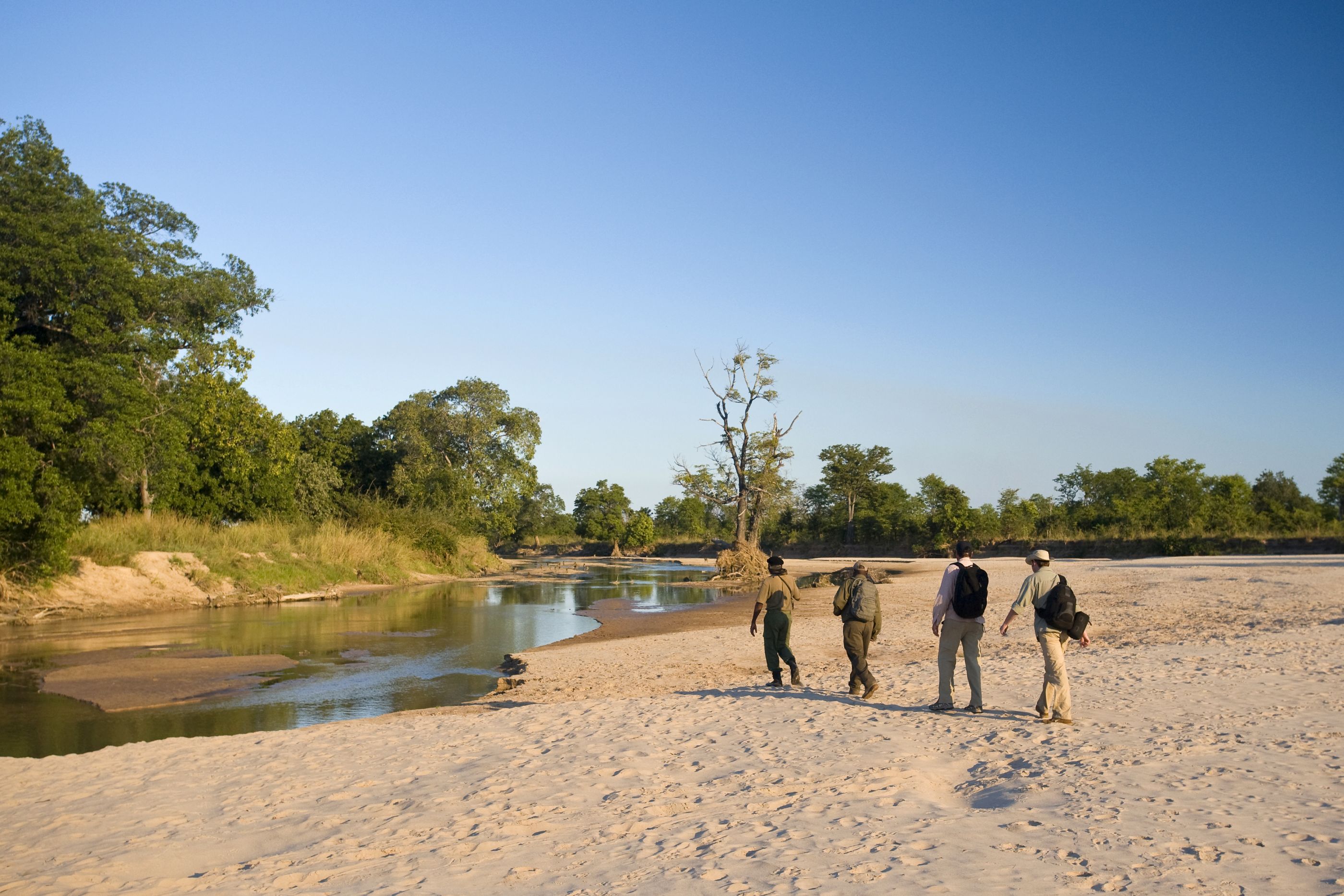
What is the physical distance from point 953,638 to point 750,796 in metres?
3.83

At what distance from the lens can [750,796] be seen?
22.1ft

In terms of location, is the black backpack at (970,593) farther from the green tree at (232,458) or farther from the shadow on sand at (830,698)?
the green tree at (232,458)

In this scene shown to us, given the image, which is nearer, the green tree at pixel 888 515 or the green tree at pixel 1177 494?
the green tree at pixel 1177 494

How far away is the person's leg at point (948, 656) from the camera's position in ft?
31.2

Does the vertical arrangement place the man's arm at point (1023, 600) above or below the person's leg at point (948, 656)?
above

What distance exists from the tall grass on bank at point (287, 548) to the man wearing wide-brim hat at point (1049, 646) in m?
28.9

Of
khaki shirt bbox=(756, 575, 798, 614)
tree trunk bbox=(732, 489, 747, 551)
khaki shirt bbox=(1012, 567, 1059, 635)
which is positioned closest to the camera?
khaki shirt bbox=(1012, 567, 1059, 635)

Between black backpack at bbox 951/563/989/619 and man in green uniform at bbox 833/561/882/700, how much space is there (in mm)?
1184

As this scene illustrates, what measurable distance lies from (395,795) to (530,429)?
5037 centimetres

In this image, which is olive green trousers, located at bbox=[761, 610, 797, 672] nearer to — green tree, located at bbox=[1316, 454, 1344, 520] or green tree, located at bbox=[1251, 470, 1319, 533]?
green tree, located at bbox=[1251, 470, 1319, 533]

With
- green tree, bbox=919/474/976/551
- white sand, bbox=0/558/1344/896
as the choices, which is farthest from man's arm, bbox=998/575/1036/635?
green tree, bbox=919/474/976/551

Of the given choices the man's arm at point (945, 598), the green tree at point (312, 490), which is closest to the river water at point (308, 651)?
the man's arm at point (945, 598)

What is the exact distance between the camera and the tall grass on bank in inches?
1160

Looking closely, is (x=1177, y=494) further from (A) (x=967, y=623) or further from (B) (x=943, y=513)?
(A) (x=967, y=623)
